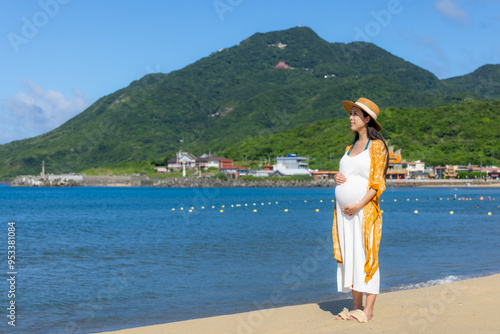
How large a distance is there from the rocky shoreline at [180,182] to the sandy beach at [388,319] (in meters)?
116

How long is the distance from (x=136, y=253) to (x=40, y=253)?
4.10 metres

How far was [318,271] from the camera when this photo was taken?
1653cm

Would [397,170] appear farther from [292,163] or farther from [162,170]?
[162,170]

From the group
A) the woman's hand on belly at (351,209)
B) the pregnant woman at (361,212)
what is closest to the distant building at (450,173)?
the pregnant woman at (361,212)

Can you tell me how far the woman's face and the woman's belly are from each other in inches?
29.6

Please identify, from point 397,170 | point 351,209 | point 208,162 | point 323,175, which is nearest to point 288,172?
point 323,175

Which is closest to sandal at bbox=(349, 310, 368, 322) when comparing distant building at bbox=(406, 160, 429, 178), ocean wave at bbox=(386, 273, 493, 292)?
ocean wave at bbox=(386, 273, 493, 292)

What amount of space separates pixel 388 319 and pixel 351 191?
214 cm

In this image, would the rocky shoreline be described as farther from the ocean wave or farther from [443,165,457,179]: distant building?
the ocean wave

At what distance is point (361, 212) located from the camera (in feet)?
25.4

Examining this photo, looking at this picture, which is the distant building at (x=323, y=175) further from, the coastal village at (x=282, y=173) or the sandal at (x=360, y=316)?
the sandal at (x=360, y=316)

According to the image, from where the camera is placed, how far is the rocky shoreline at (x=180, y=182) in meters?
125

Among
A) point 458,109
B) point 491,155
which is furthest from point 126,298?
point 458,109

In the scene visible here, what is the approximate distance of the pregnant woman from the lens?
7734 millimetres
